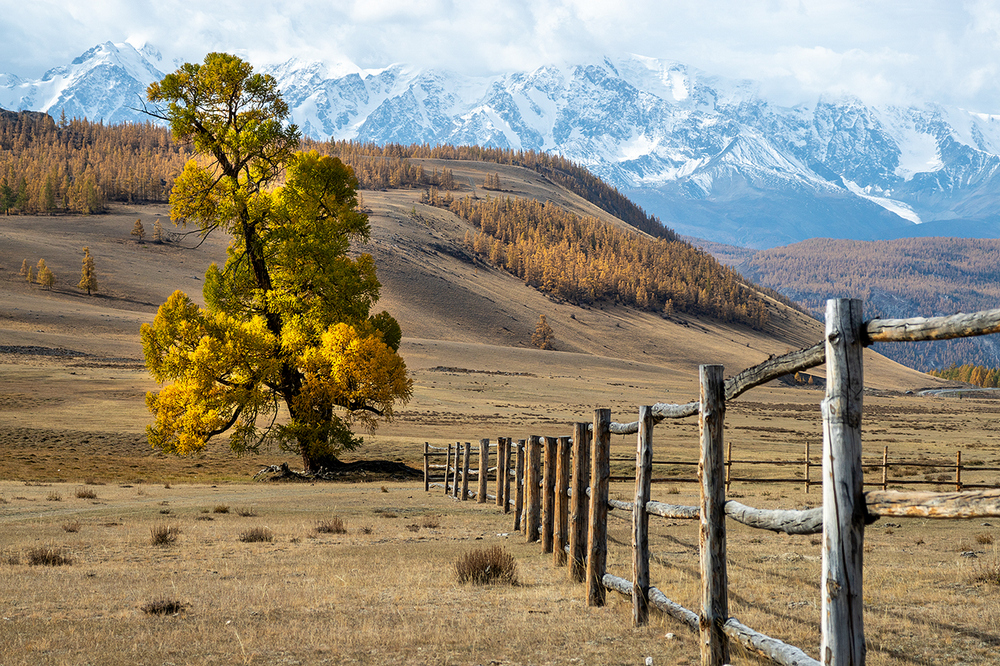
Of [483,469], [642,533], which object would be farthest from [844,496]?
[483,469]

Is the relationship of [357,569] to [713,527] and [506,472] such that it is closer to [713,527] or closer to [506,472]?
→ [713,527]

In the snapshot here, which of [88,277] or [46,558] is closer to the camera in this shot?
[46,558]

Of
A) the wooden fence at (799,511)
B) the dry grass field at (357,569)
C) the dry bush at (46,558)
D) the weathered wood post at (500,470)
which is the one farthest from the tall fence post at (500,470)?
the dry bush at (46,558)

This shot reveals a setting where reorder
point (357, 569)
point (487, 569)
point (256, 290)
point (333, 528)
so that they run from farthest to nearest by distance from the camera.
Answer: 1. point (256, 290)
2. point (333, 528)
3. point (357, 569)
4. point (487, 569)

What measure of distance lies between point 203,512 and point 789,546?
12.9 m

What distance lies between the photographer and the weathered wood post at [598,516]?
31.4 feet

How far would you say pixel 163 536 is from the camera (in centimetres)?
1444

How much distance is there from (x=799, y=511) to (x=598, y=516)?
14.0 feet

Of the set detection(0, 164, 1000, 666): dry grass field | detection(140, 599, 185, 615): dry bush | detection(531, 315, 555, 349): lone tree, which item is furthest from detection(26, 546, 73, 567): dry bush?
detection(531, 315, 555, 349): lone tree

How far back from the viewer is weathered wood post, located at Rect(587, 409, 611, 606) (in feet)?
31.4

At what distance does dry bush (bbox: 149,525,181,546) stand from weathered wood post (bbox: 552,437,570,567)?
272 inches

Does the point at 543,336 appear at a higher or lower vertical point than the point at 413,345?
higher

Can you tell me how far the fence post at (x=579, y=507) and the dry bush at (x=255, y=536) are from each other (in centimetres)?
647

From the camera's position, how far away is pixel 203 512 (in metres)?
19.4
